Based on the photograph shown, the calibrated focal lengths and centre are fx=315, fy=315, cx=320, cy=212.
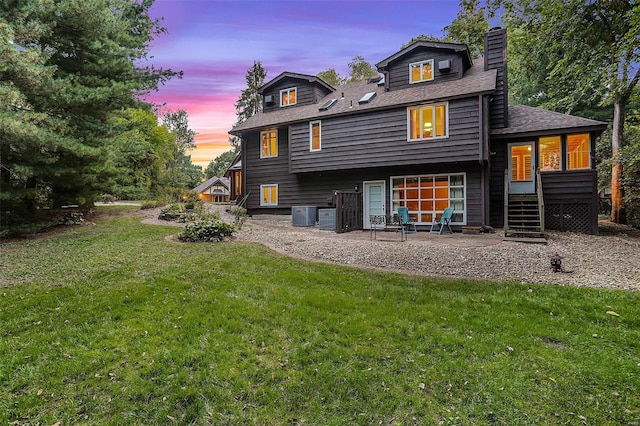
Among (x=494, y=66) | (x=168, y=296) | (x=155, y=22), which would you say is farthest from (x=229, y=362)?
(x=155, y=22)

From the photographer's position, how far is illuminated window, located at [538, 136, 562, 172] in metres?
12.0

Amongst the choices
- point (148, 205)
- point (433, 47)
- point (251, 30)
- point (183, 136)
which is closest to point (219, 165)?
point (183, 136)

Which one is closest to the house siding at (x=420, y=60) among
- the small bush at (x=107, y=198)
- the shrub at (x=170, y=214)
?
the shrub at (x=170, y=214)

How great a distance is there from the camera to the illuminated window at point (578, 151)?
11539 mm

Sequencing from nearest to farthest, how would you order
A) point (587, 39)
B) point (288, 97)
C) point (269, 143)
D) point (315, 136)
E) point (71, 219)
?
1. point (71, 219)
2. point (587, 39)
3. point (315, 136)
4. point (269, 143)
5. point (288, 97)

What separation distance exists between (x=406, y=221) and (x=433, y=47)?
762 centimetres

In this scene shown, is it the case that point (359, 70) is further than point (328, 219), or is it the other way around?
point (359, 70)

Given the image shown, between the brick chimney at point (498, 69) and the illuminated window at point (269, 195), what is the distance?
1046 centimetres

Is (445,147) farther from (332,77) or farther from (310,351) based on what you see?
(332,77)

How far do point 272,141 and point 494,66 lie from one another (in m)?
10.7

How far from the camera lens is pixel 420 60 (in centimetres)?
1376

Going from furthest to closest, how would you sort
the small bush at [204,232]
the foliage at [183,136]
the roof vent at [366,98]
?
the foliage at [183,136], the roof vent at [366,98], the small bush at [204,232]

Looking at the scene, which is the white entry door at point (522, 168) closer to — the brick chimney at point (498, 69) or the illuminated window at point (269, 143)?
the brick chimney at point (498, 69)

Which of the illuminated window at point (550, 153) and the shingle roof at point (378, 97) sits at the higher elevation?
the shingle roof at point (378, 97)
